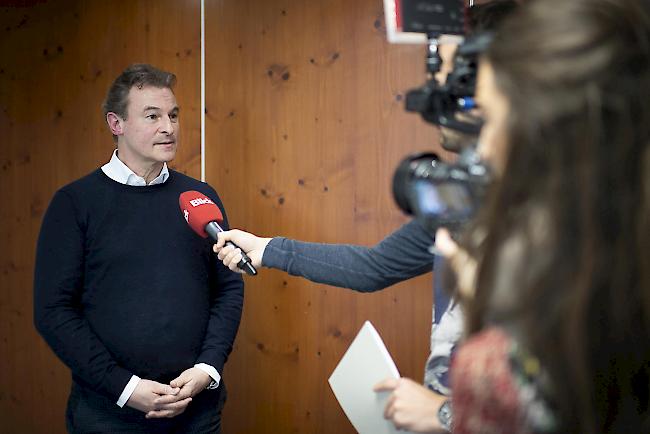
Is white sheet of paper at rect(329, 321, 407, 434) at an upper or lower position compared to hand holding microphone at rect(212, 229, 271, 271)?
lower

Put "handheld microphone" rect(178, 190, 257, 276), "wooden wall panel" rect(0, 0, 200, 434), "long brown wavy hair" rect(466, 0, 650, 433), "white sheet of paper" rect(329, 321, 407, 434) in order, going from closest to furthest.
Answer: "long brown wavy hair" rect(466, 0, 650, 433) < "white sheet of paper" rect(329, 321, 407, 434) < "handheld microphone" rect(178, 190, 257, 276) < "wooden wall panel" rect(0, 0, 200, 434)

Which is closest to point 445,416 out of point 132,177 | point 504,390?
point 504,390

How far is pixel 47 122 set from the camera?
3.36 metres

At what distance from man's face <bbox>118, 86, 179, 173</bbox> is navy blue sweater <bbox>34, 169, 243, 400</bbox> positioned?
0.39 ft

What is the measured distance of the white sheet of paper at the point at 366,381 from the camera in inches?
54.4

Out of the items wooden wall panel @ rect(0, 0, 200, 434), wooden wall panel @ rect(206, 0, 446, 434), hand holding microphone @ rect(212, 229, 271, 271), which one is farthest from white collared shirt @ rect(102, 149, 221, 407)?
wooden wall panel @ rect(0, 0, 200, 434)

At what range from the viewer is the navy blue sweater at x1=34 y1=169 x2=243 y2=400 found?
2002 millimetres

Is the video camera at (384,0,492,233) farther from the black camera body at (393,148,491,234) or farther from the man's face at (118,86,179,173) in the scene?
the man's face at (118,86,179,173)

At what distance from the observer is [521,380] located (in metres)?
0.80

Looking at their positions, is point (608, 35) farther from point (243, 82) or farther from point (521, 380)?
point (243, 82)

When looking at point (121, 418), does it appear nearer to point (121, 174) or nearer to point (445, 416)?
point (121, 174)

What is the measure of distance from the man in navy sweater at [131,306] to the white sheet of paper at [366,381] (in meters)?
0.75

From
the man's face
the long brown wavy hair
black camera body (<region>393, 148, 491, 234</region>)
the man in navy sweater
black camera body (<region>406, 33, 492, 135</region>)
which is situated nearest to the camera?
the long brown wavy hair

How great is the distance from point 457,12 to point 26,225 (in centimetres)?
283
